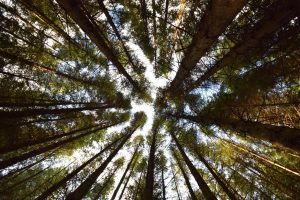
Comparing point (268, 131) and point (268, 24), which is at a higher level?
point (268, 24)

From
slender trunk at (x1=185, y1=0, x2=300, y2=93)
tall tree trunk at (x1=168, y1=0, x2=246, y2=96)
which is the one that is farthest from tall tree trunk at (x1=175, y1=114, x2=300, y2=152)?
tall tree trunk at (x1=168, y1=0, x2=246, y2=96)

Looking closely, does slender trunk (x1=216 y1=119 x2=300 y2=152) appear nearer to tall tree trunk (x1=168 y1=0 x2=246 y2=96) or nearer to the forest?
the forest

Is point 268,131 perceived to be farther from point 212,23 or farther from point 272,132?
point 212,23

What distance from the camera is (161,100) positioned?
57.3 feet

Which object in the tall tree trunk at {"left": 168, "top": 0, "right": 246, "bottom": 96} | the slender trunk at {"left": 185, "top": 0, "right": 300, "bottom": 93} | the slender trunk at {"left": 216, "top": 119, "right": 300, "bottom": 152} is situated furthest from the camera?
the slender trunk at {"left": 216, "top": 119, "right": 300, "bottom": 152}

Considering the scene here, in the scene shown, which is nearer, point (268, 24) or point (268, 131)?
point (268, 24)

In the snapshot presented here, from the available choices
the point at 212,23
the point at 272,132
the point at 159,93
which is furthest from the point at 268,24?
the point at 159,93

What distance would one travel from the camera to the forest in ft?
22.7

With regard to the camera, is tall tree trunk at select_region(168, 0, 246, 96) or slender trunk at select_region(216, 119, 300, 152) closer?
tall tree trunk at select_region(168, 0, 246, 96)

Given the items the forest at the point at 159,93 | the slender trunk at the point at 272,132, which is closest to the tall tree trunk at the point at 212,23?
the forest at the point at 159,93

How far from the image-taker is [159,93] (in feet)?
55.9

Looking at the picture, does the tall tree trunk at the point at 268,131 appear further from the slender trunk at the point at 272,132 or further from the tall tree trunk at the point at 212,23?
the tall tree trunk at the point at 212,23

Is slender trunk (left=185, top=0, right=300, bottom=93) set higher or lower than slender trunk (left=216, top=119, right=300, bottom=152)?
higher

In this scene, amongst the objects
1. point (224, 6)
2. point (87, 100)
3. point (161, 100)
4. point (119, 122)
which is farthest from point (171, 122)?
point (224, 6)
